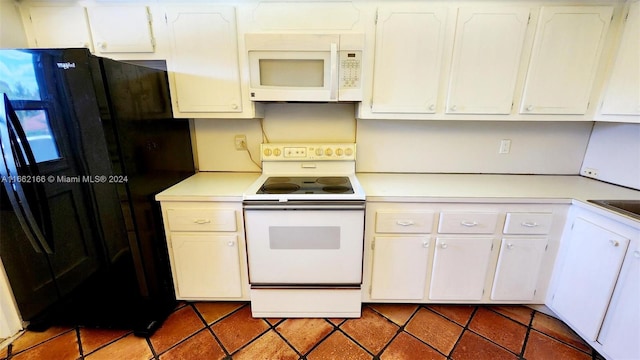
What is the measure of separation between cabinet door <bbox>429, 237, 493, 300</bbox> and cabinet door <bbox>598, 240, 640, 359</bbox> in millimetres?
579

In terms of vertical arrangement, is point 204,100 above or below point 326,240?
above

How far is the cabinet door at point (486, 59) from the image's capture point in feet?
5.41

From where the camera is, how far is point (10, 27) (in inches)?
64.2

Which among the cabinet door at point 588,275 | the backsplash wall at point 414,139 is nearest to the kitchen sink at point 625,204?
the cabinet door at point 588,275

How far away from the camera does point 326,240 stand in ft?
5.30

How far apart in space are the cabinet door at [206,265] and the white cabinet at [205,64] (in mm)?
855

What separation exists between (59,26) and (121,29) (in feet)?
1.30

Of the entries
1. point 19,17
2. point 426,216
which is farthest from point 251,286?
point 19,17

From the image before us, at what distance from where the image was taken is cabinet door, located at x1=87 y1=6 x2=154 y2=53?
66.4 inches

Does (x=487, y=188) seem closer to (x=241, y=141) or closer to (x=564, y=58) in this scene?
(x=564, y=58)

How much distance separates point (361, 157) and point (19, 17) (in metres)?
2.45

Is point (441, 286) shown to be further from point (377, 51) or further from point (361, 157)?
point (377, 51)

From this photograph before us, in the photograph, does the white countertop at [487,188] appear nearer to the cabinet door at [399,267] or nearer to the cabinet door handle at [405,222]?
the cabinet door handle at [405,222]

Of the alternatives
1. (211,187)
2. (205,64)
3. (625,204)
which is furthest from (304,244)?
(625,204)
